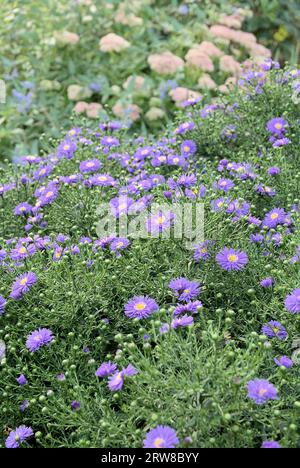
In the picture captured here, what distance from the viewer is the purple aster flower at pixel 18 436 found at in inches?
57.3

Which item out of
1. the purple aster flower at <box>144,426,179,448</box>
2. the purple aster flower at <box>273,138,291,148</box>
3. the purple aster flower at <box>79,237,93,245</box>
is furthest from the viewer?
the purple aster flower at <box>273,138,291,148</box>

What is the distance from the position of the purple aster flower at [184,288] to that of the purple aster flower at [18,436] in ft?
1.66

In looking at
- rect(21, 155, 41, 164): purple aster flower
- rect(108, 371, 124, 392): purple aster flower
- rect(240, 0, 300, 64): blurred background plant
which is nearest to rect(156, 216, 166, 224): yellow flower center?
rect(108, 371, 124, 392): purple aster flower

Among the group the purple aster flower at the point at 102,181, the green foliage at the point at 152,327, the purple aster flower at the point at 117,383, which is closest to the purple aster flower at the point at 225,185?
the green foliage at the point at 152,327

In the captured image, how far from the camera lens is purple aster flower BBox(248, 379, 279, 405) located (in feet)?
4.14

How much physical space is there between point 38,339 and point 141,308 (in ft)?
0.92

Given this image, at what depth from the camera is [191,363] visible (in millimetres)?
1377

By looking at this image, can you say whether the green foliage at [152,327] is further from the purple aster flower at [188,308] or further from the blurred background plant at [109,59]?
the blurred background plant at [109,59]

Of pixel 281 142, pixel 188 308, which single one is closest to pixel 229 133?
pixel 281 142

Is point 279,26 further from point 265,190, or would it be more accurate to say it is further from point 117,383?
point 117,383

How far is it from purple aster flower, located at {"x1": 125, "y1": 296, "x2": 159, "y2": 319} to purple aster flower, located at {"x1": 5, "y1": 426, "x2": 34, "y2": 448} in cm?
38

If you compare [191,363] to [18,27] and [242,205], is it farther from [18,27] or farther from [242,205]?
[18,27]

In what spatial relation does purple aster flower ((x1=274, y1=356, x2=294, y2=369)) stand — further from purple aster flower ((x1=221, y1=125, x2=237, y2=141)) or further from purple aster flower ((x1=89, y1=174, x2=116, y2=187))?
purple aster flower ((x1=221, y1=125, x2=237, y2=141))

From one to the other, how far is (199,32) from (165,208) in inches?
112
